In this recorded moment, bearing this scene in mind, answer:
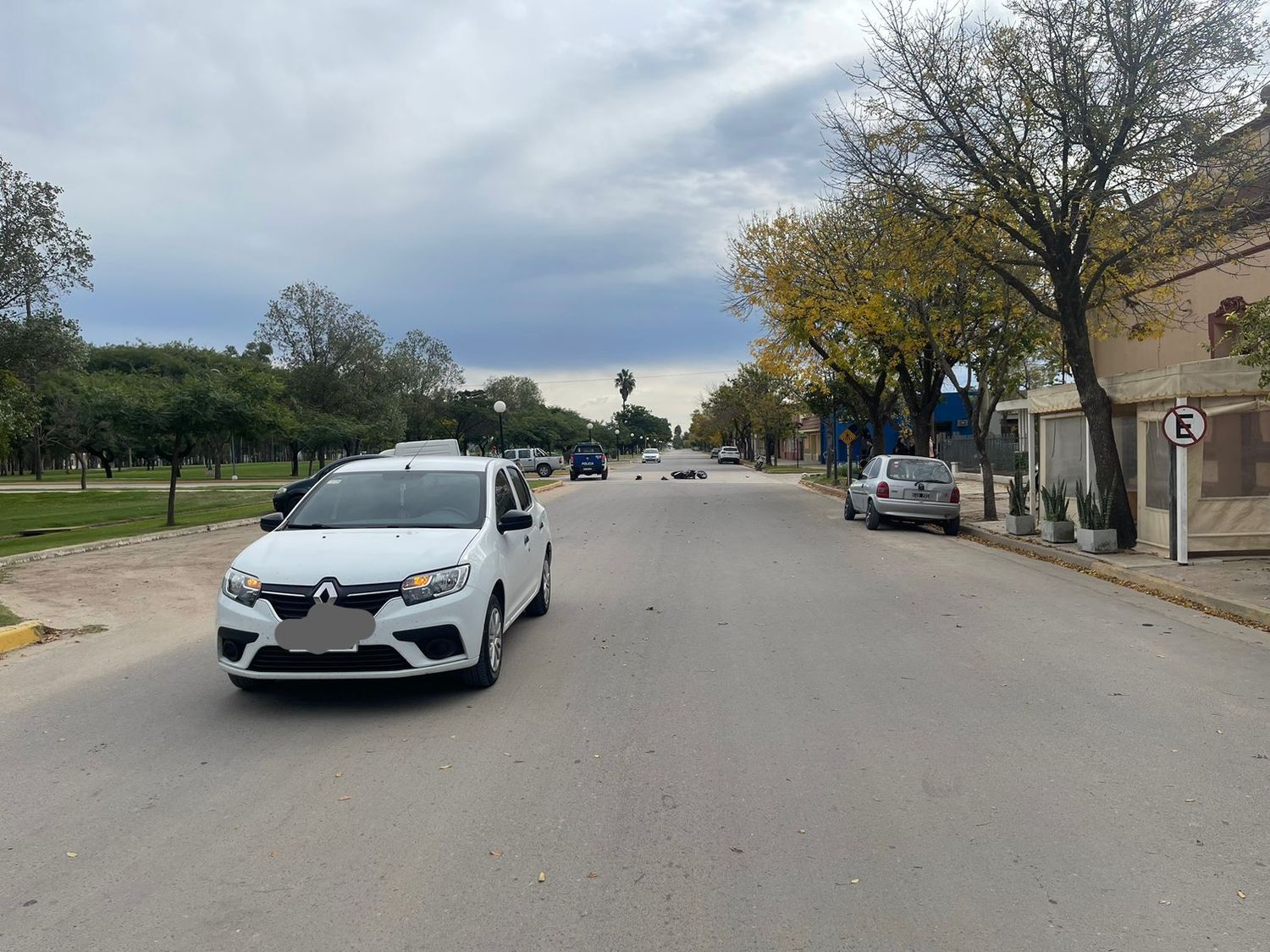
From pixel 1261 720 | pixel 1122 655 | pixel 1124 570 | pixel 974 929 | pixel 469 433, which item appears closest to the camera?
pixel 974 929

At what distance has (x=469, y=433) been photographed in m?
80.8

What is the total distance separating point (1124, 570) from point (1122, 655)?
5200 millimetres

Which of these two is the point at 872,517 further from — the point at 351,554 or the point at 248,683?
the point at 248,683

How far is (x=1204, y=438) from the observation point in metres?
13.4

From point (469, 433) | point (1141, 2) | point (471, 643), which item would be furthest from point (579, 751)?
point (469, 433)

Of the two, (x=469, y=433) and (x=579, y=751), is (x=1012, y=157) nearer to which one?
(x=579, y=751)

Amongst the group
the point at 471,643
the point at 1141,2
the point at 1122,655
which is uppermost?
the point at 1141,2

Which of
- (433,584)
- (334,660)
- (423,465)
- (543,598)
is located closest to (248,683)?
(334,660)

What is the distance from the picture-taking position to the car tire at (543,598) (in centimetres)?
909

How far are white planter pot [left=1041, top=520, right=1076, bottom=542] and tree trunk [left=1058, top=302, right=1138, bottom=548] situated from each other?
1.06m

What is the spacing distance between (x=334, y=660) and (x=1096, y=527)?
1213cm

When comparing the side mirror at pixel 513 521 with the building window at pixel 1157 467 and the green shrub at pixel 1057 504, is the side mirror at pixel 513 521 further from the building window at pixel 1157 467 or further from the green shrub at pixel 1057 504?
the green shrub at pixel 1057 504

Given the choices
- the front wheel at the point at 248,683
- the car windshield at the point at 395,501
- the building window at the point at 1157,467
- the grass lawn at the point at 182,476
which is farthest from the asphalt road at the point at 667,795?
the grass lawn at the point at 182,476

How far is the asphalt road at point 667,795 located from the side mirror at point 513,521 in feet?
3.60
